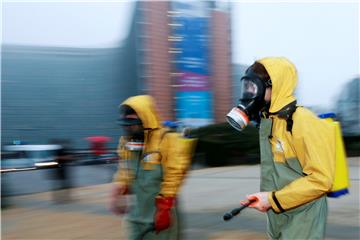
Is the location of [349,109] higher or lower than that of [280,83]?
lower

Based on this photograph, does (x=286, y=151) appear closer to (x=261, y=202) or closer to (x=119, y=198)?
(x=261, y=202)

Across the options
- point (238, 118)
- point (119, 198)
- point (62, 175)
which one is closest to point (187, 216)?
point (119, 198)

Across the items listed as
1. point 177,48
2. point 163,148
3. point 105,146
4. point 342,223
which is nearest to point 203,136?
point 177,48

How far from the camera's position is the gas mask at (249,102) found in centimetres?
237

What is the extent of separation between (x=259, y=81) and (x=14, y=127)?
19181 mm

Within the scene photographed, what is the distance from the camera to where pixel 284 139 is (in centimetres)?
228

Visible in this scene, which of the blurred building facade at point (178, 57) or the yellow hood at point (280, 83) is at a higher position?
A: the blurred building facade at point (178, 57)

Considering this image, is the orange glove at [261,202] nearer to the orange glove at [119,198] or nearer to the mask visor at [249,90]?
the mask visor at [249,90]

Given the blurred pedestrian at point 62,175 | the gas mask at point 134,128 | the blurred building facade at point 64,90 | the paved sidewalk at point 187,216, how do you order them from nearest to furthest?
the gas mask at point 134,128, the paved sidewalk at point 187,216, the blurred pedestrian at point 62,175, the blurred building facade at point 64,90

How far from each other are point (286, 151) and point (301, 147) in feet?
0.31

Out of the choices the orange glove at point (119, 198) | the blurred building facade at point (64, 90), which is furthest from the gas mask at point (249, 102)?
the blurred building facade at point (64, 90)

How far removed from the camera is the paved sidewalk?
18.9 feet

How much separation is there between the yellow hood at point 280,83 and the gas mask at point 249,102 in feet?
0.15

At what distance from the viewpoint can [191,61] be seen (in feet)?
57.0
